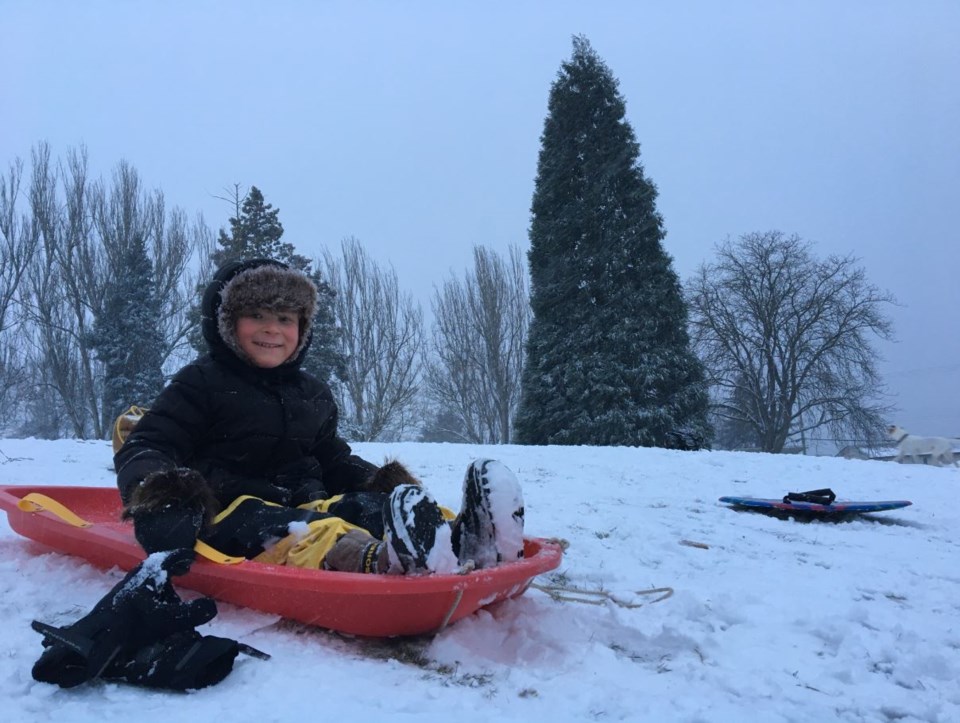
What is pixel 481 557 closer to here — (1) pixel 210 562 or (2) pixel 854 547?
(1) pixel 210 562

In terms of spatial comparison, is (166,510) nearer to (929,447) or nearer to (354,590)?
(354,590)

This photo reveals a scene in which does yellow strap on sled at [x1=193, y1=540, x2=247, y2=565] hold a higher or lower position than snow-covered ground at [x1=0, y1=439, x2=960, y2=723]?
higher

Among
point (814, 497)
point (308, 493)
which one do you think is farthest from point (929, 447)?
point (308, 493)

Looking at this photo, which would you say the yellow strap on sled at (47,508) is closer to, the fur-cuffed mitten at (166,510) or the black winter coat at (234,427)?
the black winter coat at (234,427)

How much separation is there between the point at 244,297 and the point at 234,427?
→ 1.73ft

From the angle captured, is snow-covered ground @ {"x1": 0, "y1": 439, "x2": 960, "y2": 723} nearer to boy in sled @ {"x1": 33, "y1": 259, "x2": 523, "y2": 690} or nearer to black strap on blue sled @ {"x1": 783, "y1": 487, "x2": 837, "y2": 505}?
boy in sled @ {"x1": 33, "y1": 259, "x2": 523, "y2": 690}

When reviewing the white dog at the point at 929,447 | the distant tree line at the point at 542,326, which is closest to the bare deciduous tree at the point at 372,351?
the distant tree line at the point at 542,326

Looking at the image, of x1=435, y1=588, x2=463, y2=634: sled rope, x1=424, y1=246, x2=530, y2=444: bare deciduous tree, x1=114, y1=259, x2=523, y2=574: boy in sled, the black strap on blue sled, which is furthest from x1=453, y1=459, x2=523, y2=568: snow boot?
x1=424, y1=246, x2=530, y2=444: bare deciduous tree

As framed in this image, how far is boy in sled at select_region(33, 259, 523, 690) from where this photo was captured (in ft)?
4.70

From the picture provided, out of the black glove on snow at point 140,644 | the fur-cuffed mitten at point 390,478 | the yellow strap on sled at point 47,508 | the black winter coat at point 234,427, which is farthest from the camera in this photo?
the fur-cuffed mitten at point 390,478

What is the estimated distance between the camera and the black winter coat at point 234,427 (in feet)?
7.23

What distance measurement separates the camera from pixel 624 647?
1.98 m

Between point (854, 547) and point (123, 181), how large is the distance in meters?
22.4

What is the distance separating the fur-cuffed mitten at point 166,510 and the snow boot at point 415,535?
1.91ft
